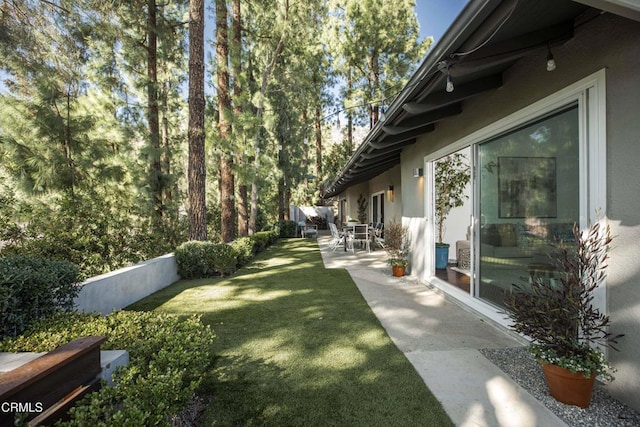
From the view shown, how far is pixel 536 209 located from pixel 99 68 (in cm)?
978

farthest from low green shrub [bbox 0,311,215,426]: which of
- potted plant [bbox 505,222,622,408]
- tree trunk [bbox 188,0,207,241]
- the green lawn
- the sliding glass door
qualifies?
tree trunk [bbox 188,0,207,241]

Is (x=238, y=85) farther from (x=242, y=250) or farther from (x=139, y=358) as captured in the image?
(x=139, y=358)

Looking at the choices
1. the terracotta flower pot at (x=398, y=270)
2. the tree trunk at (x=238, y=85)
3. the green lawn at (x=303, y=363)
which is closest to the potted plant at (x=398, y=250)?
the terracotta flower pot at (x=398, y=270)

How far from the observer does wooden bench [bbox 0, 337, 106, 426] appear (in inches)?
50.2

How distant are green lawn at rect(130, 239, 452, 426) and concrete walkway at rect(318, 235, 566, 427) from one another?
0.49 ft

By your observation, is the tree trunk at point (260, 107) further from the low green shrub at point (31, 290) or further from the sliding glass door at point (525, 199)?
the sliding glass door at point (525, 199)

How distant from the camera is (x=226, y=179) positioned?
9.48 m

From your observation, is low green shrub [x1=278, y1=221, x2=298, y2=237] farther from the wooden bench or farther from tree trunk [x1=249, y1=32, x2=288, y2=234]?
the wooden bench

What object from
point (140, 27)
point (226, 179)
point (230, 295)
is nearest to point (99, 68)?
point (140, 27)

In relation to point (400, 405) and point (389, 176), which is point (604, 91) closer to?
point (400, 405)

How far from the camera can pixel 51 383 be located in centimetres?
145

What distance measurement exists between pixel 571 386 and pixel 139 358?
2.90 m

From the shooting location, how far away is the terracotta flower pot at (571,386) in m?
1.99

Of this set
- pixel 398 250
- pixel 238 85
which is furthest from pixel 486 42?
pixel 238 85
